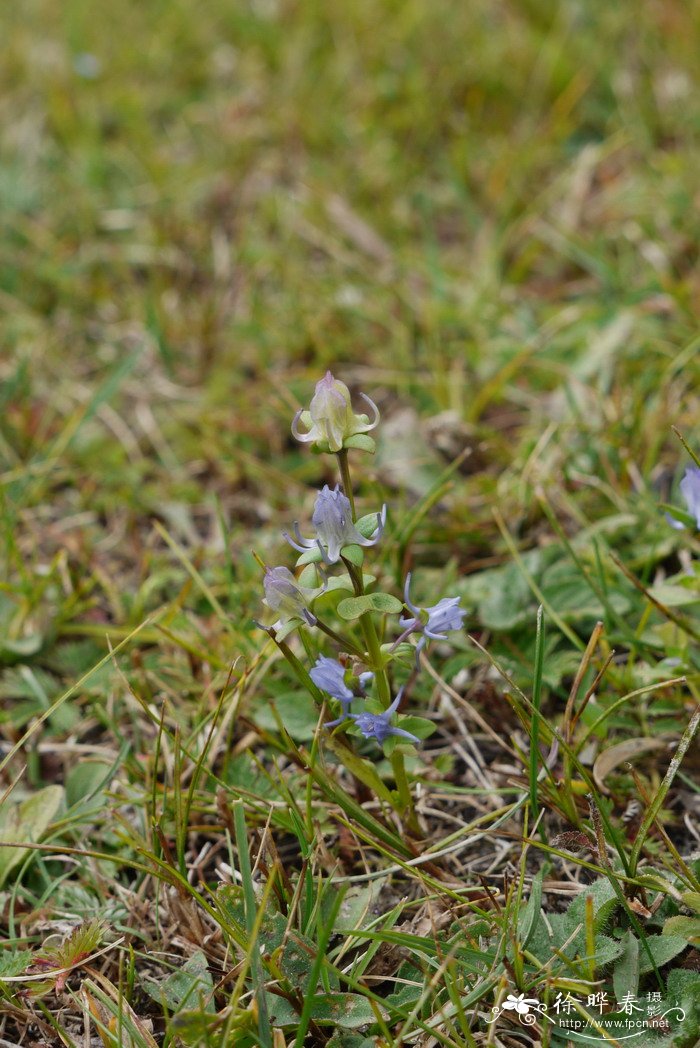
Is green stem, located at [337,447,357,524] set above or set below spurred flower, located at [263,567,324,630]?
above

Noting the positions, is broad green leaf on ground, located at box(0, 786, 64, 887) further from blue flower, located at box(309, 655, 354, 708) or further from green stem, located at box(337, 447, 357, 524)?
green stem, located at box(337, 447, 357, 524)

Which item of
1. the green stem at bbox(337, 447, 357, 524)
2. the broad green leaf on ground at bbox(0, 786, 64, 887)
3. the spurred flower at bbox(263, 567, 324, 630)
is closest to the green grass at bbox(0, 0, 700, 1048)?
the broad green leaf on ground at bbox(0, 786, 64, 887)

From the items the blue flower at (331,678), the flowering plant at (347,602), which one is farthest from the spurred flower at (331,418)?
the blue flower at (331,678)

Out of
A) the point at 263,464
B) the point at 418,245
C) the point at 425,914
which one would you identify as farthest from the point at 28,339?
the point at 425,914

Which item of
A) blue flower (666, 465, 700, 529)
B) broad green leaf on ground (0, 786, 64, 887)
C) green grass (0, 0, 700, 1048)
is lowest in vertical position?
broad green leaf on ground (0, 786, 64, 887)

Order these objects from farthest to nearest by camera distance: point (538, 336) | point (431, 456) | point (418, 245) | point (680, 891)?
point (418, 245)
point (538, 336)
point (431, 456)
point (680, 891)

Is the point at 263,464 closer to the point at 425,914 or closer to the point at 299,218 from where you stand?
the point at 299,218

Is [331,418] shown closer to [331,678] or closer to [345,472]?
[345,472]
